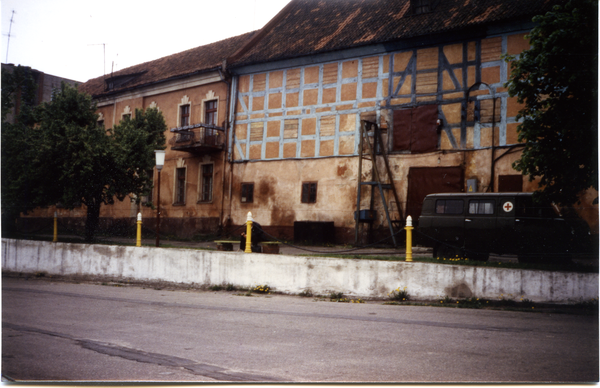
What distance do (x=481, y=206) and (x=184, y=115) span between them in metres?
14.8

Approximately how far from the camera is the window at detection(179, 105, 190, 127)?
2281cm

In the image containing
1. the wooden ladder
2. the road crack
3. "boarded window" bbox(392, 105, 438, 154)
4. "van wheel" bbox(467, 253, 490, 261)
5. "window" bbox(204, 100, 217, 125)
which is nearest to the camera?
the road crack

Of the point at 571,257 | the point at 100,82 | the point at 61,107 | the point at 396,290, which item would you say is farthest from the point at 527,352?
the point at 100,82

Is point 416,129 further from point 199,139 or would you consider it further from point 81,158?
Answer: point 81,158

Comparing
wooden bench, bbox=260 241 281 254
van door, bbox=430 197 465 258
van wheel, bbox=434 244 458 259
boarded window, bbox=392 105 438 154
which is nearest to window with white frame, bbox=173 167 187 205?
boarded window, bbox=392 105 438 154

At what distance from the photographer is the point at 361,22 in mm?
18219

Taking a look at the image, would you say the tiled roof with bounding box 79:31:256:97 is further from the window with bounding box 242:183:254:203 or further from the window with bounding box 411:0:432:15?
the window with bounding box 411:0:432:15

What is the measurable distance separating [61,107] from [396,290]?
11.8 m

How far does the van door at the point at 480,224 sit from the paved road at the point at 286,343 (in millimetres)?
3932

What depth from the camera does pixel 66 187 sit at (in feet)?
50.0

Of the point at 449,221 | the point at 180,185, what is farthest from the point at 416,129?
the point at 180,185

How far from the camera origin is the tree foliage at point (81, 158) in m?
14.7

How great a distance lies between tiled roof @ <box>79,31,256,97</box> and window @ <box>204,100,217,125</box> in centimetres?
132

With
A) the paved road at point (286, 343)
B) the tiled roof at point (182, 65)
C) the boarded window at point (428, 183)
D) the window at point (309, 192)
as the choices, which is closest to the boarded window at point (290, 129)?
the window at point (309, 192)
